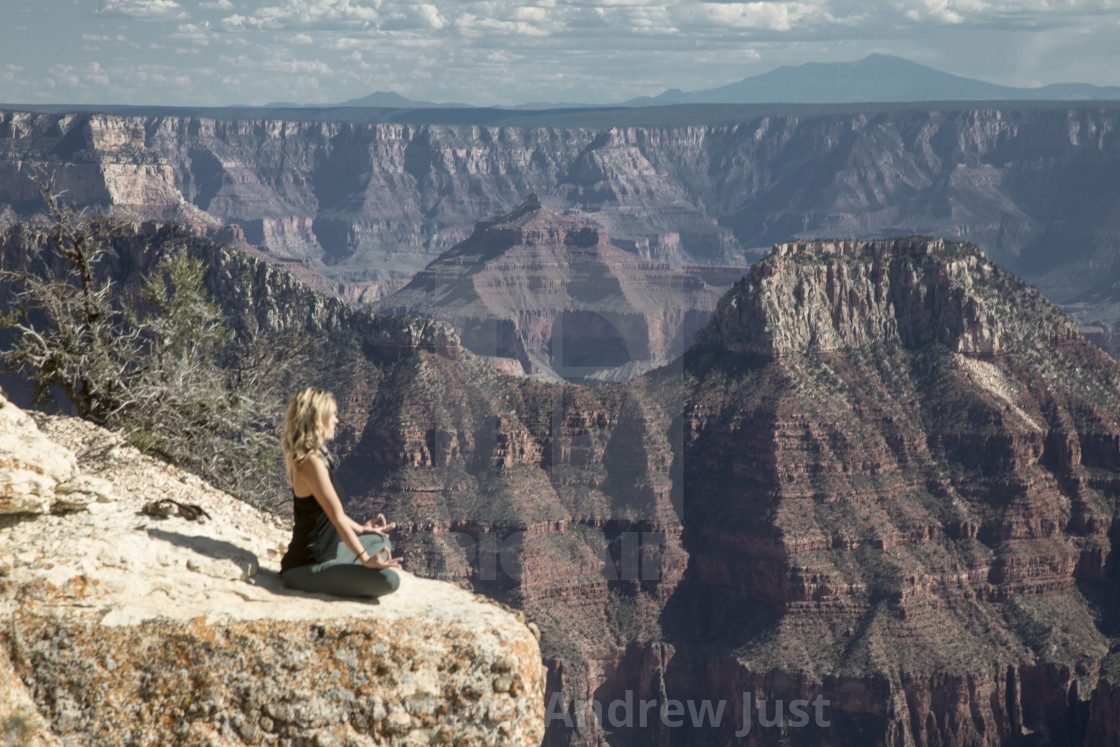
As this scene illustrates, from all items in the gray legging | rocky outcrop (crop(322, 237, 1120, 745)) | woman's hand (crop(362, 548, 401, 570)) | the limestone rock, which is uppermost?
the limestone rock

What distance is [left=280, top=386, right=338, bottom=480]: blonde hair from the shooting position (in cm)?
1406

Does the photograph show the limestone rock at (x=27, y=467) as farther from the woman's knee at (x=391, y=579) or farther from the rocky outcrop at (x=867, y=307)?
the rocky outcrop at (x=867, y=307)

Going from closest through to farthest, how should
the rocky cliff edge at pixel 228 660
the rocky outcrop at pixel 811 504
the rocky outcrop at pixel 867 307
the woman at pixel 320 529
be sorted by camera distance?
the rocky cliff edge at pixel 228 660 → the woman at pixel 320 529 → the rocky outcrop at pixel 811 504 → the rocky outcrop at pixel 867 307

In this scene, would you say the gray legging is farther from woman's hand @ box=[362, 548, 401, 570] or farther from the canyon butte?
the canyon butte

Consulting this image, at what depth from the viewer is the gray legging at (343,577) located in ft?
46.2

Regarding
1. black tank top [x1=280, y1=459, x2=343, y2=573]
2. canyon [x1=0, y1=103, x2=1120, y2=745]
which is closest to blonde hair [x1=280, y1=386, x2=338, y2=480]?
black tank top [x1=280, y1=459, x2=343, y2=573]

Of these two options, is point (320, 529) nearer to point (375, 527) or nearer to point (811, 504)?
point (375, 527)

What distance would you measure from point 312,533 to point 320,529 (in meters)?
0.11

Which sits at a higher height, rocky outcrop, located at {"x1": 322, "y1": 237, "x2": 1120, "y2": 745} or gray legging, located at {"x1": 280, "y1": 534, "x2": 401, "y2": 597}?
gray legging, located at {"x1": 280, "y1": 534, "x2": 401, "y2": 597}

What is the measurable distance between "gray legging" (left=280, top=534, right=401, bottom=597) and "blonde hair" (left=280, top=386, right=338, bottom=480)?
1179mm

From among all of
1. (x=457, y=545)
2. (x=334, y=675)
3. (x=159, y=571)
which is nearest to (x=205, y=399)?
(x=159, y=571)

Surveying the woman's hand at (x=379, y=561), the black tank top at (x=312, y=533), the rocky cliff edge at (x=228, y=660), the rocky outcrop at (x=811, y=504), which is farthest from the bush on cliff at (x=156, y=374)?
the rocky outcrop at (x=811, y=504)

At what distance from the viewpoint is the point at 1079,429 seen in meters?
93.0

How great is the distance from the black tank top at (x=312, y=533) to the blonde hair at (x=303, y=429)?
39 cm
